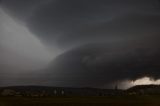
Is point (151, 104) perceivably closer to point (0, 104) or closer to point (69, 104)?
point (69, 104)

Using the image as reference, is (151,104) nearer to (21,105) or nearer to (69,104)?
(69,104)

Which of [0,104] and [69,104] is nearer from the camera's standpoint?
[0,104]

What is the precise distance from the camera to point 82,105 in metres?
196

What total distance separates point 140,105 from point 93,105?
26288 millimetres

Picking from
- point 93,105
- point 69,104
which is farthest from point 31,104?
point 93,105

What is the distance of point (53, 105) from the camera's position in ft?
646

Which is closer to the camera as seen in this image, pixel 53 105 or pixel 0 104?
pixel 0 104

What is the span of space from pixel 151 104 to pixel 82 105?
3737 cm

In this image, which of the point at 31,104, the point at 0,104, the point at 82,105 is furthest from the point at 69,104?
the point at 0,104

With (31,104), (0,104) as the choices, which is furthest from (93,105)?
(0,104)

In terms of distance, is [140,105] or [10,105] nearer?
[10,105]

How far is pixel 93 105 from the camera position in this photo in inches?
7741

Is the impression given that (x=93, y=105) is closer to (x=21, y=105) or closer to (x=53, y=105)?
(x=53, y=105)

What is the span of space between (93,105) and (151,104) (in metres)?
31.5
